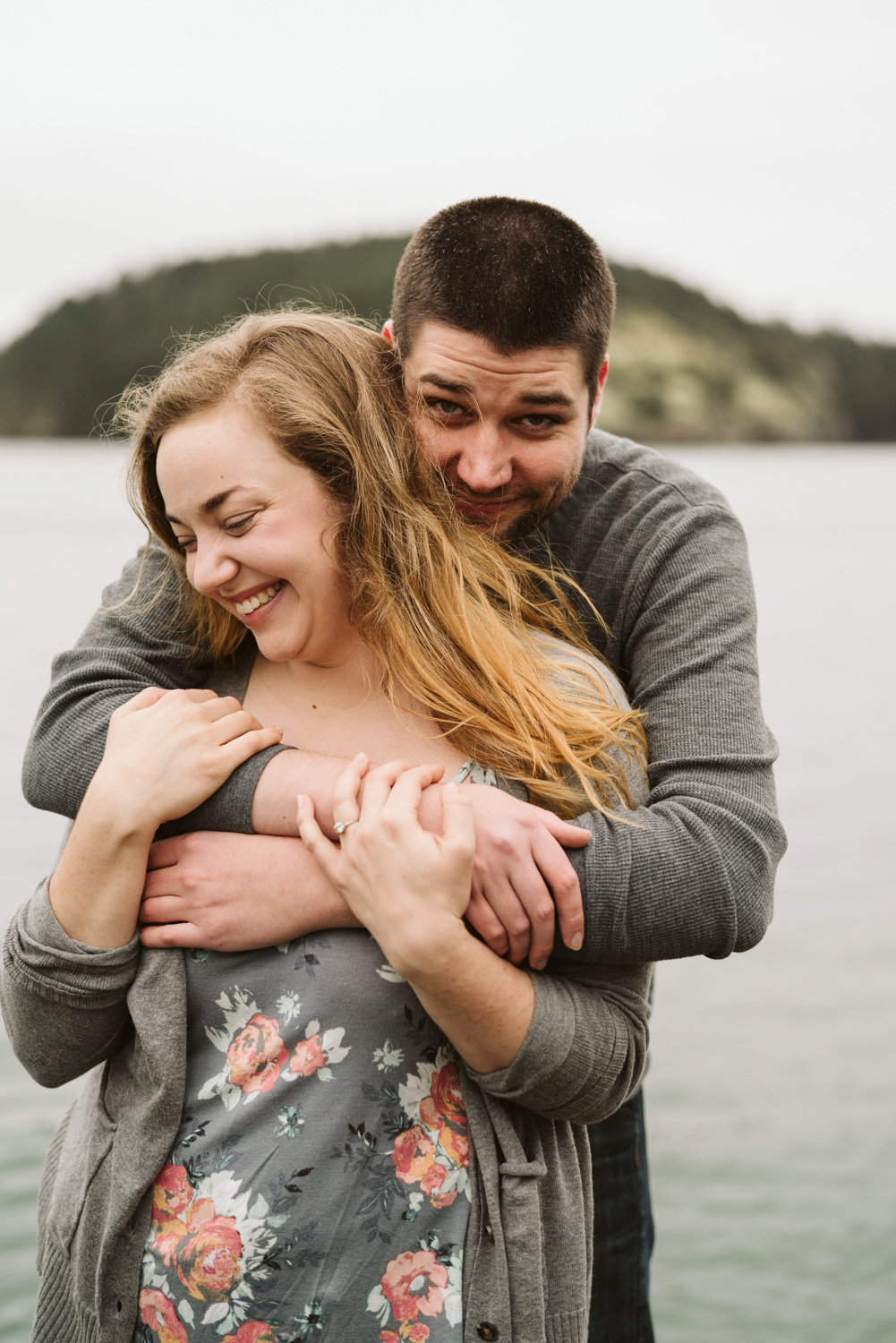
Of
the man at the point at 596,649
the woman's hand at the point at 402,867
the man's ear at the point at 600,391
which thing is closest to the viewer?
the woman's hand at the point at 402,867

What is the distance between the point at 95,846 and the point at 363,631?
49cm

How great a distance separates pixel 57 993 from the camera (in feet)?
4.67

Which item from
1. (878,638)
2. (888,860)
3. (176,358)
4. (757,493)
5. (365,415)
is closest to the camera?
(365,415)

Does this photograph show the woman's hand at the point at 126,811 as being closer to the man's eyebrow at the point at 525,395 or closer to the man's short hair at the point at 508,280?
the man's eyebrow at the point at 525,395

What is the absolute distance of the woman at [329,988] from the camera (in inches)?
52.9

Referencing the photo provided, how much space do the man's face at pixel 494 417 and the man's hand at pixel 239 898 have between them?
71cm

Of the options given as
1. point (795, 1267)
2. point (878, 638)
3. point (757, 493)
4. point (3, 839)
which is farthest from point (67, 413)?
point (795, 1267)

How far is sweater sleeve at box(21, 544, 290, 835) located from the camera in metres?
1.52

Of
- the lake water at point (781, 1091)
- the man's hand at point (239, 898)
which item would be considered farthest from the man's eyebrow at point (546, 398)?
the man's hand at point (239, 898)

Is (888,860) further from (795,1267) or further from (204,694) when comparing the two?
(204,694)

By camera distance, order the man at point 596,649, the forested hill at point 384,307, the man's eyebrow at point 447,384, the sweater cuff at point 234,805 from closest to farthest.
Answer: the man at point 596,649 → the sweater cuff at point 234,805 → the man's eyebrow at point 447,384 → the forested hill at point 384,307

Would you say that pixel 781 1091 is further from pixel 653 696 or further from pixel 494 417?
pixel 494 417

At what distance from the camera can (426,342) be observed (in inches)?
72.7

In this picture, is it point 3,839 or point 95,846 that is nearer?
point 95,846
